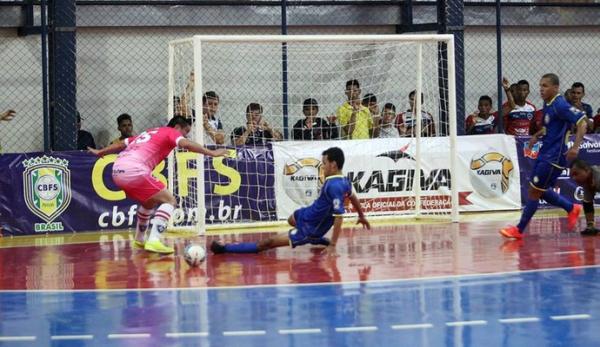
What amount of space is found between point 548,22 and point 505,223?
7.63 m

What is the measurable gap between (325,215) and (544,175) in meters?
3.28

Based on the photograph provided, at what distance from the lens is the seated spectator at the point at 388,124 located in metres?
19.8

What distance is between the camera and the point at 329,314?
9.91 meters

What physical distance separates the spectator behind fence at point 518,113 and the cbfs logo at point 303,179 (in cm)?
442

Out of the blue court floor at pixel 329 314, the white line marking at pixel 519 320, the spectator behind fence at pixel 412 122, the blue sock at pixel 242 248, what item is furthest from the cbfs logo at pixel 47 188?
the white line marking at pixel 519 320

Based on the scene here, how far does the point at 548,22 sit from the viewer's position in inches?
947

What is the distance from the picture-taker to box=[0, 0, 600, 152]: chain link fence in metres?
20.5

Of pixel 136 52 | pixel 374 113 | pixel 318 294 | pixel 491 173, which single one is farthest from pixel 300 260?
pixel 136 52

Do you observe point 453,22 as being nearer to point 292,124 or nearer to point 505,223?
point 292,124

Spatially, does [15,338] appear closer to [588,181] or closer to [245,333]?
[245,333]

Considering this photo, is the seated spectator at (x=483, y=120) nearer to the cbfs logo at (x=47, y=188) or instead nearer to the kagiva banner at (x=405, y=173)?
the kagiva banner at (x=405, y=173)

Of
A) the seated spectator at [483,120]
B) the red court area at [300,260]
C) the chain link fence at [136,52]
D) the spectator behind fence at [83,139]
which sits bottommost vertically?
the red court area at [300,260]

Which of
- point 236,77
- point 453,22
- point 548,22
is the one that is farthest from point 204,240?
point 548,22

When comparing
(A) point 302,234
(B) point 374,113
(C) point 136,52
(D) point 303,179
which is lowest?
(A) point 302,234
